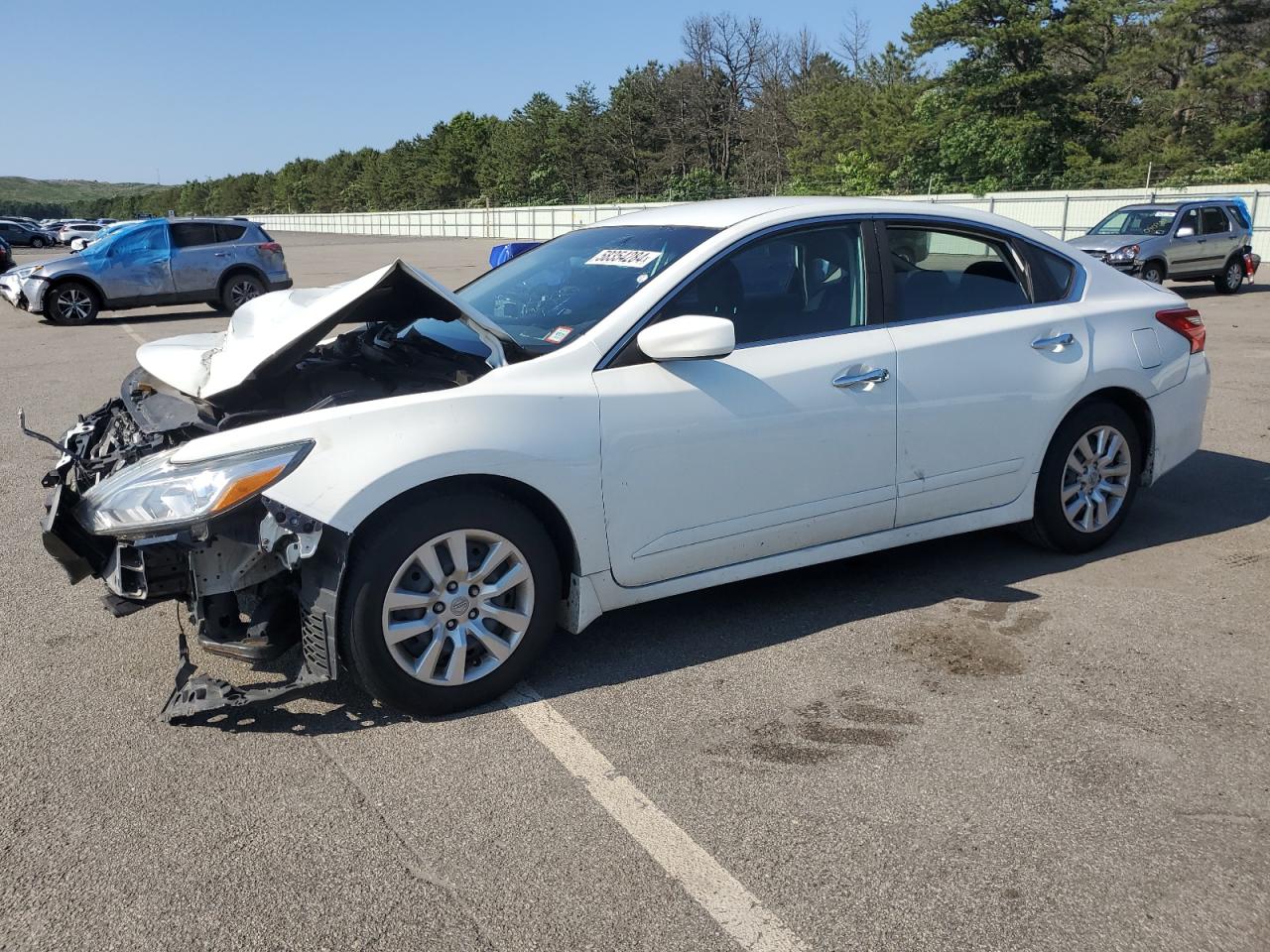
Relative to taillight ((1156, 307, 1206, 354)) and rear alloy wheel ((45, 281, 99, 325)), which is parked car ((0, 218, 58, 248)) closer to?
rear alloy wheel ((45, 281, 99, 325))

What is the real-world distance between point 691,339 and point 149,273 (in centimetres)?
1609

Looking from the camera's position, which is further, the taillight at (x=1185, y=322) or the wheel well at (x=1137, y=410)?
the taillight at (x=1185, y=322)

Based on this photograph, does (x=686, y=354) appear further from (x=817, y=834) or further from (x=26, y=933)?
(x=26, y=933)

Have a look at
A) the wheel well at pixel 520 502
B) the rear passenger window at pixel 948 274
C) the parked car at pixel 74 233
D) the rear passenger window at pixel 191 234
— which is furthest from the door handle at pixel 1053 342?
the parked car at pixel 74 233

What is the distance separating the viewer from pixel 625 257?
14.4 ft

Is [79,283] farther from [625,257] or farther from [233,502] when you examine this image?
[233,502]

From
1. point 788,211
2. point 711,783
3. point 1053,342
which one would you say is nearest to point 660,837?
point 711,783

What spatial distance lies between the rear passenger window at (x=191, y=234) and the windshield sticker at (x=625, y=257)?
15.1 metres

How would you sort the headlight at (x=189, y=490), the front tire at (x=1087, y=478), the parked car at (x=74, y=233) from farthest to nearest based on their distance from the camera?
1. the parked car at (x=74, y=233)
2. the front tire at (x=1087, y=478)
3. the headlight at (x=189, y=490)

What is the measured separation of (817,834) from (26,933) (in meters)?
1.95

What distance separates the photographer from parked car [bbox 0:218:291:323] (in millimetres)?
16969

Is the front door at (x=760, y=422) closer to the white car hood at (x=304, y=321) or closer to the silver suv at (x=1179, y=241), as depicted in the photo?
the white car hood at (x=304, y=321)

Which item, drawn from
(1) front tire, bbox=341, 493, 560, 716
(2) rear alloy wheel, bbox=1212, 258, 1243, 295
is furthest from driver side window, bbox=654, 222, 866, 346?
(2) rear alloy wheel, bbox=1212, 258, 1243, 295

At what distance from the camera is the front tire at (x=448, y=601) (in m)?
3.37
